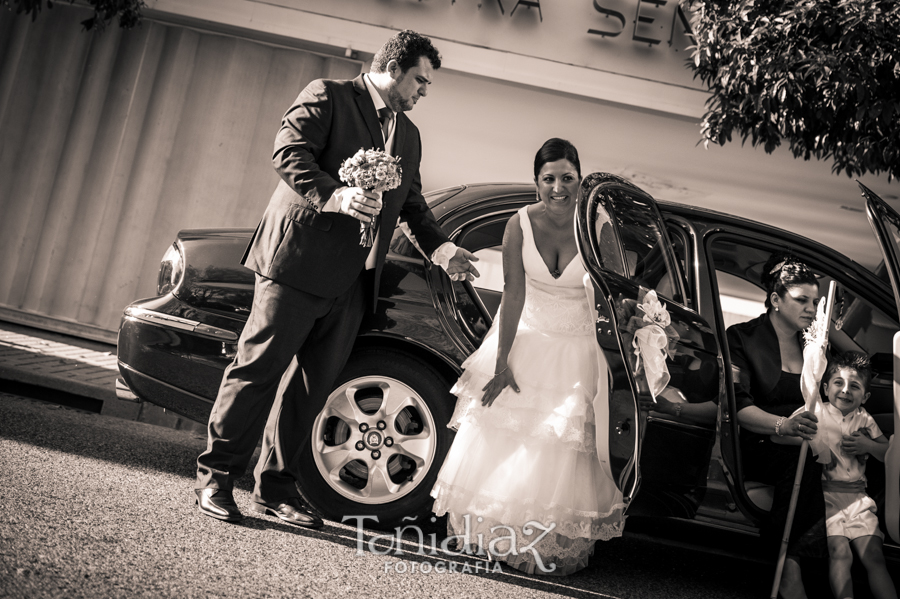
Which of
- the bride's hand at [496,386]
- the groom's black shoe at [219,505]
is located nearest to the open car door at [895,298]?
the bride's hand at [496,386]

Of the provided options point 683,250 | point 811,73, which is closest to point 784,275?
point 683,250

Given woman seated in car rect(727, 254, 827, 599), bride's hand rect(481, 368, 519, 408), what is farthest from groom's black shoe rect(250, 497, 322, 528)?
woman seated in car rect(727, 254, 827, 599)

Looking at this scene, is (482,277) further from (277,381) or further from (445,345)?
(277,381)

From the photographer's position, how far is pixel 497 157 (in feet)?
24.4

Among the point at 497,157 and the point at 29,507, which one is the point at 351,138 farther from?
the point at 497,157

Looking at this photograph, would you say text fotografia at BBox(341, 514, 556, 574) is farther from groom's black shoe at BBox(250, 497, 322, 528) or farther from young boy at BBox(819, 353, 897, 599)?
young boy at BBox(819, 353, 897, 599)

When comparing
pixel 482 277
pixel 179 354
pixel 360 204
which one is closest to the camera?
pixel 360 204

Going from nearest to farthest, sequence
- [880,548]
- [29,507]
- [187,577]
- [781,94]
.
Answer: [187,577], [29,507], [880,548], [781,94]

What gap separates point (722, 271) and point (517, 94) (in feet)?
13.5

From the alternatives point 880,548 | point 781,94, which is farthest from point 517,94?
point 880,548

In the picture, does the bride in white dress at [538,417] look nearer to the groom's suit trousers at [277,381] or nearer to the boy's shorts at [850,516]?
the groom's suit trousers at [277,381]

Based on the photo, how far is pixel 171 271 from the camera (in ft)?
11.0

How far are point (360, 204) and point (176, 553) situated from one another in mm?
1294

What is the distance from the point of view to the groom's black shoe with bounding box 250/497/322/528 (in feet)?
9.81
